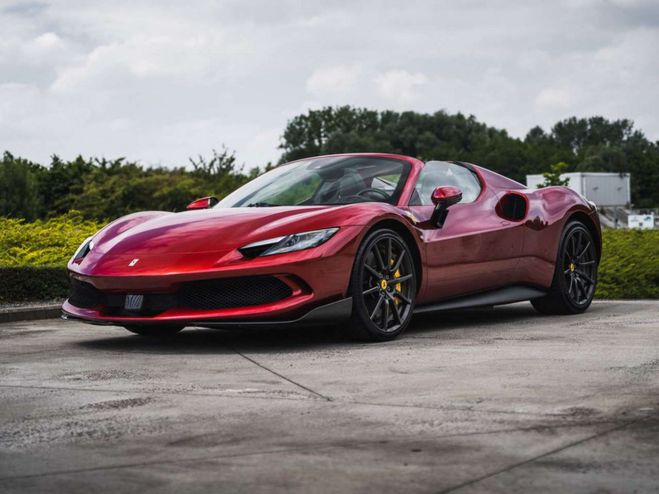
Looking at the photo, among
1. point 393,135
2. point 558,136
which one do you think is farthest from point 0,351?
point 558,136

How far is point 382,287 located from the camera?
7.36 meters

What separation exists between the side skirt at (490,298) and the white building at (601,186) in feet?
222

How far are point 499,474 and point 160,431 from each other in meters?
1.42

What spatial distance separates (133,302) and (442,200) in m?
2.26

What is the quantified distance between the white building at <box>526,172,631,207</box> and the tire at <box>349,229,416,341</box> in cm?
6899

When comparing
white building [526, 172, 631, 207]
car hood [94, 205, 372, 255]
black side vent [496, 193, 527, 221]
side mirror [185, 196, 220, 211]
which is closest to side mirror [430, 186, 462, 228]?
car hood [94, 205, 372, 255]

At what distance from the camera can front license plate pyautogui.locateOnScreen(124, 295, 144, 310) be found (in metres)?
7.04

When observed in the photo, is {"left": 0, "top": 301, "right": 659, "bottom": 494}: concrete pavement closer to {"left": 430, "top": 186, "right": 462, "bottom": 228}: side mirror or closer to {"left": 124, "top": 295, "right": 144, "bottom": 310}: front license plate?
{"left": 124, "top": 295, "right": 144, "bottom": 310}: front license plate

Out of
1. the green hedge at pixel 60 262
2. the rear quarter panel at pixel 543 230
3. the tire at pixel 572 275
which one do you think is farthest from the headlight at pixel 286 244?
the green hedge at pixel 60 262

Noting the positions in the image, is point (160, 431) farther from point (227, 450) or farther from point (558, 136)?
point (558, 136)

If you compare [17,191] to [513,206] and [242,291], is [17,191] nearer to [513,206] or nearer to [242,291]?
[513,206]

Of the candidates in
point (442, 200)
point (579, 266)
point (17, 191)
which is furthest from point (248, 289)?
point (17, 191)

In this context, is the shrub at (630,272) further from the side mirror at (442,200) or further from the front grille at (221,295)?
the front grille at (221,295)

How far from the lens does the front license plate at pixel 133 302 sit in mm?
7035
